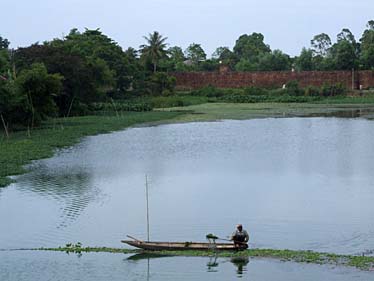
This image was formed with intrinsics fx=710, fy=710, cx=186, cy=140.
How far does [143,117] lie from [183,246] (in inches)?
1528

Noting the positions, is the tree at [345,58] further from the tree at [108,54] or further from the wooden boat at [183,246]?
the wooden boat at [183,246]

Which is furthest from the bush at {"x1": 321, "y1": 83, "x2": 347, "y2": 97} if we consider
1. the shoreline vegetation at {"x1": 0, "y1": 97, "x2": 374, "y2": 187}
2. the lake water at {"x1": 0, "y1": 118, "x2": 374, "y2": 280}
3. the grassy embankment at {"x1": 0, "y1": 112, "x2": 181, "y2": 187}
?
the lake water at {"x1": 0, "y1": 118, "x2": 374, "y2": 280}

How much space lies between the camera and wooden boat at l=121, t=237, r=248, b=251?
15.0 m

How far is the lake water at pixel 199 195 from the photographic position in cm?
1677

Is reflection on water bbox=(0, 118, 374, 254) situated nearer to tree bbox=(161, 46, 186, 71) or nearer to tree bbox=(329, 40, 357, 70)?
tree bbox=(329, 40, 357, 70)

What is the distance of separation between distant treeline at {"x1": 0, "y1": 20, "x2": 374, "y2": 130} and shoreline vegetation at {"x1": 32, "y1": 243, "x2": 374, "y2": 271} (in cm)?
2180

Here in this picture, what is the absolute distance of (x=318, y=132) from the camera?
4056 centimetres

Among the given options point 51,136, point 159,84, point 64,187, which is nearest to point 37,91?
point 51,136

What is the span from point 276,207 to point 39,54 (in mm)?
34734

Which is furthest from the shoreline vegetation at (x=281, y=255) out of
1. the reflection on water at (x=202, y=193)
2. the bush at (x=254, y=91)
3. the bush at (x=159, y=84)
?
the bush at (x=254, y=91)

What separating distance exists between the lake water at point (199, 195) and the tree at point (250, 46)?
76312mm

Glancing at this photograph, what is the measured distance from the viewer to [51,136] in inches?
1492

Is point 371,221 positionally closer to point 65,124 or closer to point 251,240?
point 251,240

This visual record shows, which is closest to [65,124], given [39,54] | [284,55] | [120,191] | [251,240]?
[39,54]
